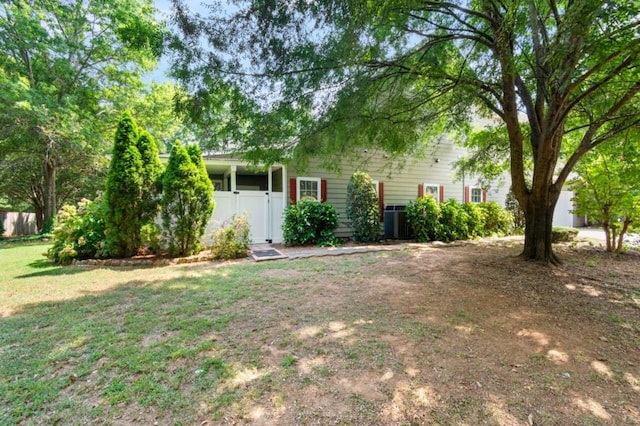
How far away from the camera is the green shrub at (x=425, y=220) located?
9.16 metres

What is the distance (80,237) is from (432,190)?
36.4 feet

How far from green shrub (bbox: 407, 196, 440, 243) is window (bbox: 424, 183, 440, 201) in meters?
2.36

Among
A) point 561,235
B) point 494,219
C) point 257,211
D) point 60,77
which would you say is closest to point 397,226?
point 494,219

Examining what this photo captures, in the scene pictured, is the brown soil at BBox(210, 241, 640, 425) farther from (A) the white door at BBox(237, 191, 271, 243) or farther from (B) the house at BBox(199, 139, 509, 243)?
(A) the white door at BBox(237, 191, 271, 243)

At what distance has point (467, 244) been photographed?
8562 millimetres

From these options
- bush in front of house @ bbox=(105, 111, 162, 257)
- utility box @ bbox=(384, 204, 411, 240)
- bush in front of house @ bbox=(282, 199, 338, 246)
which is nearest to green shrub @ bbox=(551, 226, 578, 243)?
utility box @ bbox=(384, 204, 411, 240)

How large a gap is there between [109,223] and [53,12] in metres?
12.0

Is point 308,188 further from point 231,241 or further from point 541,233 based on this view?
point 541,233

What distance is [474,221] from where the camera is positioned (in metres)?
10.0

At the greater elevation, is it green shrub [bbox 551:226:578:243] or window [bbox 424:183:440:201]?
window [bbox 424:183:440:201]

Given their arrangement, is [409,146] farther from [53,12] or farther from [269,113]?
[53,12]

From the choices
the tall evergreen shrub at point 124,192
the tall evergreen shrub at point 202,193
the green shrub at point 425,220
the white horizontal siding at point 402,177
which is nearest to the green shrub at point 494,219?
the white horizontal siding at point 402,177

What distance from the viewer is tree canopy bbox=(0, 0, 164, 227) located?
10.6m

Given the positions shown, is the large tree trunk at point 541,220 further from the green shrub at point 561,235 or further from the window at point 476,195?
the window at point 476,195
